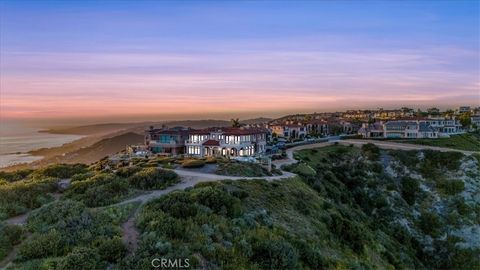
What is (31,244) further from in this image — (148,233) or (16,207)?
(16,207)

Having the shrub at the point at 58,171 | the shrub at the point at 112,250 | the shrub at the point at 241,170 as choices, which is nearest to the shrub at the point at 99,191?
the shrub at the point at 58,171

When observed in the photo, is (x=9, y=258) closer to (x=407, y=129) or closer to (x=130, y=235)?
(x=130, y=235)

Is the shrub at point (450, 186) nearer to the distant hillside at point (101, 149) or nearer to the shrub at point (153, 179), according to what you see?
the shrub at point (153, 179)

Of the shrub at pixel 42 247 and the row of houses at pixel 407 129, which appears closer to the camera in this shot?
the shrub at pixel 42 247

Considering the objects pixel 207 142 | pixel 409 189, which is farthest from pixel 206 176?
pixel 409 189

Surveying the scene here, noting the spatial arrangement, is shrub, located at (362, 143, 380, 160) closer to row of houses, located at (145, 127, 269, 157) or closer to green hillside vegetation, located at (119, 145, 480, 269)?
green hillside vegetation, located at (119, 145, 480, 269)

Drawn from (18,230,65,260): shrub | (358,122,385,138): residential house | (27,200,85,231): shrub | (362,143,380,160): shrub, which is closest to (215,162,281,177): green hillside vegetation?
(27,200,85,231): shrub

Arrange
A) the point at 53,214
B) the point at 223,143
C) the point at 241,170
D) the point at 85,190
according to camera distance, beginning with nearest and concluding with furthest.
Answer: the point at 53,214
the point at 85,190
the point at 241,170
the point at 223,143
